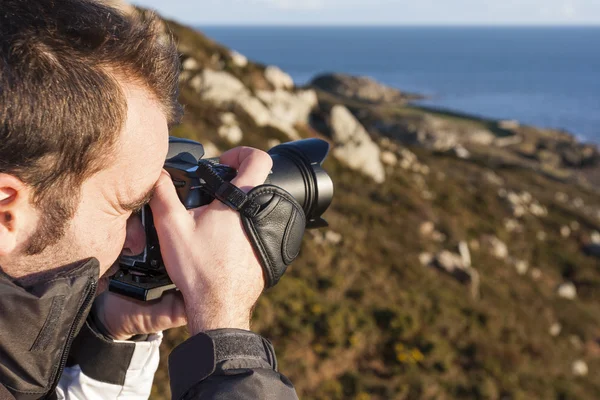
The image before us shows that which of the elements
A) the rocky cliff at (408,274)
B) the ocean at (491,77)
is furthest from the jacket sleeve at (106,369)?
the ocean at (491,77)

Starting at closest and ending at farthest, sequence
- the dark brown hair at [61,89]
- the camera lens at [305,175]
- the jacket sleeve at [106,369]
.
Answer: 1. the dark brown hair at [61,89]
2. the jacket sleeve at [106,369]
3. the camera lens at [305,175]

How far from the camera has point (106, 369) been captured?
184 cm

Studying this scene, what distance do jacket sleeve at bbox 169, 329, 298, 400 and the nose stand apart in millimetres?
384

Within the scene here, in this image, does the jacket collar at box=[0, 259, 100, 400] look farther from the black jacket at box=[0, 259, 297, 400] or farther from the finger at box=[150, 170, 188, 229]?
the finger at box=[150, 170, 188, 229]

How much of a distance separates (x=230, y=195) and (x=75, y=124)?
47cm

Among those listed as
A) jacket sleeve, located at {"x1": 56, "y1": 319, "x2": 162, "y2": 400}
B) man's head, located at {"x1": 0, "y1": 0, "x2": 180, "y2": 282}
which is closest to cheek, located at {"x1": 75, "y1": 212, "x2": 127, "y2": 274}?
man's head, located at {"x1": 0, "y1": 0, "x2": 180, "y2": 282}

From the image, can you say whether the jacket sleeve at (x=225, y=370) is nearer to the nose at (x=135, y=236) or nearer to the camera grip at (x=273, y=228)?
the camera grip at (x=273, y=228)

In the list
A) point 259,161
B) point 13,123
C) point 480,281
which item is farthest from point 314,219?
point 480,281

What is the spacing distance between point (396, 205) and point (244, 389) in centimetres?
1248

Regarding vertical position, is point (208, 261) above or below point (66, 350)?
above

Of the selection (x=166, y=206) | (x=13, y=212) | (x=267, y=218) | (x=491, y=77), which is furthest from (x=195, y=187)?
(x=491, y=77)

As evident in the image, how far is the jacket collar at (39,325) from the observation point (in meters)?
1.30

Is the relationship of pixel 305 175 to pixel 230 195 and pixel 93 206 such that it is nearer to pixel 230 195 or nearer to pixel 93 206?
pixel 230 195

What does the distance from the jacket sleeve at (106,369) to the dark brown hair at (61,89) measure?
2.02ft
